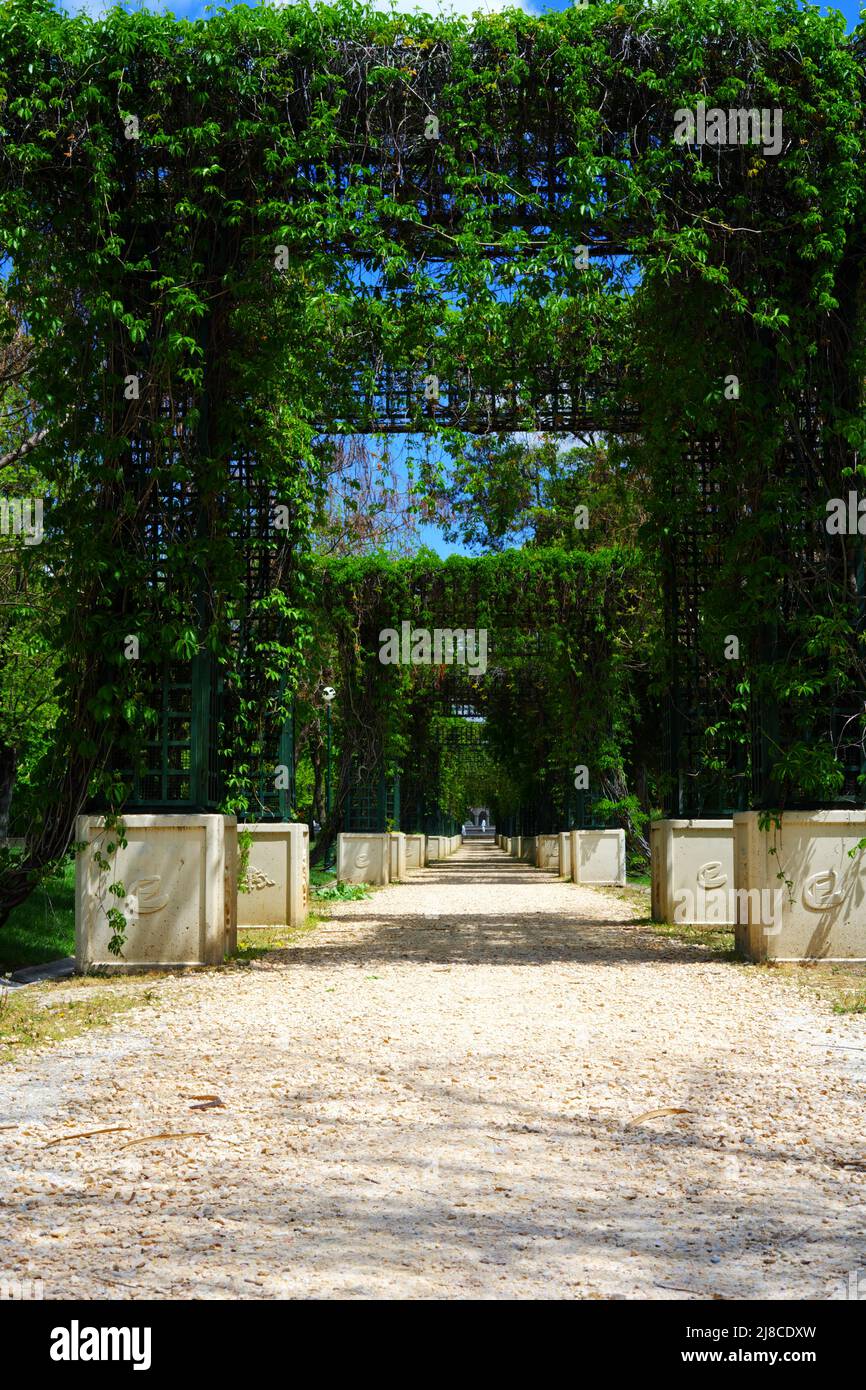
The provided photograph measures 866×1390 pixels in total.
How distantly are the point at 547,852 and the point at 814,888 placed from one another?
2221 cm

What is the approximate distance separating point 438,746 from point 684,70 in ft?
87.0

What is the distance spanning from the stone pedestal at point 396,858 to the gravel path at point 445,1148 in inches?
620

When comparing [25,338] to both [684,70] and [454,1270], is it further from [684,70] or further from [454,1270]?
[454,1270]

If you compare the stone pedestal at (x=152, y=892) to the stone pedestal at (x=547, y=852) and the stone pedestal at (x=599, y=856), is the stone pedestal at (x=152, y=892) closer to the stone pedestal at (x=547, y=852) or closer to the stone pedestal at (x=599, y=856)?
the stone pedestal at (x=599, y=856)

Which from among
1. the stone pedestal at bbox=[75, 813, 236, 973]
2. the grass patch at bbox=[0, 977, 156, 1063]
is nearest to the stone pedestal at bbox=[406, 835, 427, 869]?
the stone pedestal at bbox=[75, 813, 236, 973]

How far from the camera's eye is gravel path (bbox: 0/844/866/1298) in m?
2.91

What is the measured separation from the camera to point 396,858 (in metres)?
24.3

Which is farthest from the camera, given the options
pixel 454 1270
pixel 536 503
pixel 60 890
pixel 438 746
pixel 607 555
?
pixel 438 746

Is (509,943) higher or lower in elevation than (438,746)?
lower

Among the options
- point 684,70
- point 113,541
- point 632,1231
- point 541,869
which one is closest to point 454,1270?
point 632,1231

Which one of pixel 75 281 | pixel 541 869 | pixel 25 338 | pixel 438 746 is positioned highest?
pixel 25 338

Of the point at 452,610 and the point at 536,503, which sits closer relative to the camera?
the point at 452,610

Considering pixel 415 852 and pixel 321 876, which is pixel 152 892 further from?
pixel 415 852

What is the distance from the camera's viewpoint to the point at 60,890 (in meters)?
14.0
